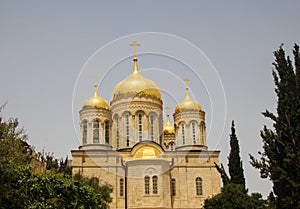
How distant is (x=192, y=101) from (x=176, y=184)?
7972 mm

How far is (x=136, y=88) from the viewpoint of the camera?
35.1 metres

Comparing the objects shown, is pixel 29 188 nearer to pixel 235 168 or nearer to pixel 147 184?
pixel 235 168

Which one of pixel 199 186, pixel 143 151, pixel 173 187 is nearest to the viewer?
pixel 143 151

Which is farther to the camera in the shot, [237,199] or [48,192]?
[237,199]

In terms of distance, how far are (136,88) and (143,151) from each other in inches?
230

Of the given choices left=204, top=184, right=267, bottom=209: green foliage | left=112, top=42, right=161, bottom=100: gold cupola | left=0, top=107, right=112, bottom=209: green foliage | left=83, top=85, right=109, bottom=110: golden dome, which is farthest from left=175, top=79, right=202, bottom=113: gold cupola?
left=0, top=107, right=112, bottom=209: green foliage

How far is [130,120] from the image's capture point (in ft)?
113

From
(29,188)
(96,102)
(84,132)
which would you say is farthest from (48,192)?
(96,102)

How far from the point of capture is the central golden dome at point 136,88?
35.1 meters

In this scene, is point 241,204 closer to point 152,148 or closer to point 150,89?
point 152,148

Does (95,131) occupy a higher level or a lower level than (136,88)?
lower

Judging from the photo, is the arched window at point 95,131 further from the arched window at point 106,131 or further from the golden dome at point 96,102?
the golden dome at point 96,102

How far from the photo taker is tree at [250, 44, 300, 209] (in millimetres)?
13016

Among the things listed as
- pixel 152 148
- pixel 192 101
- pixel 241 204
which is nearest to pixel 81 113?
pixel 152 148
